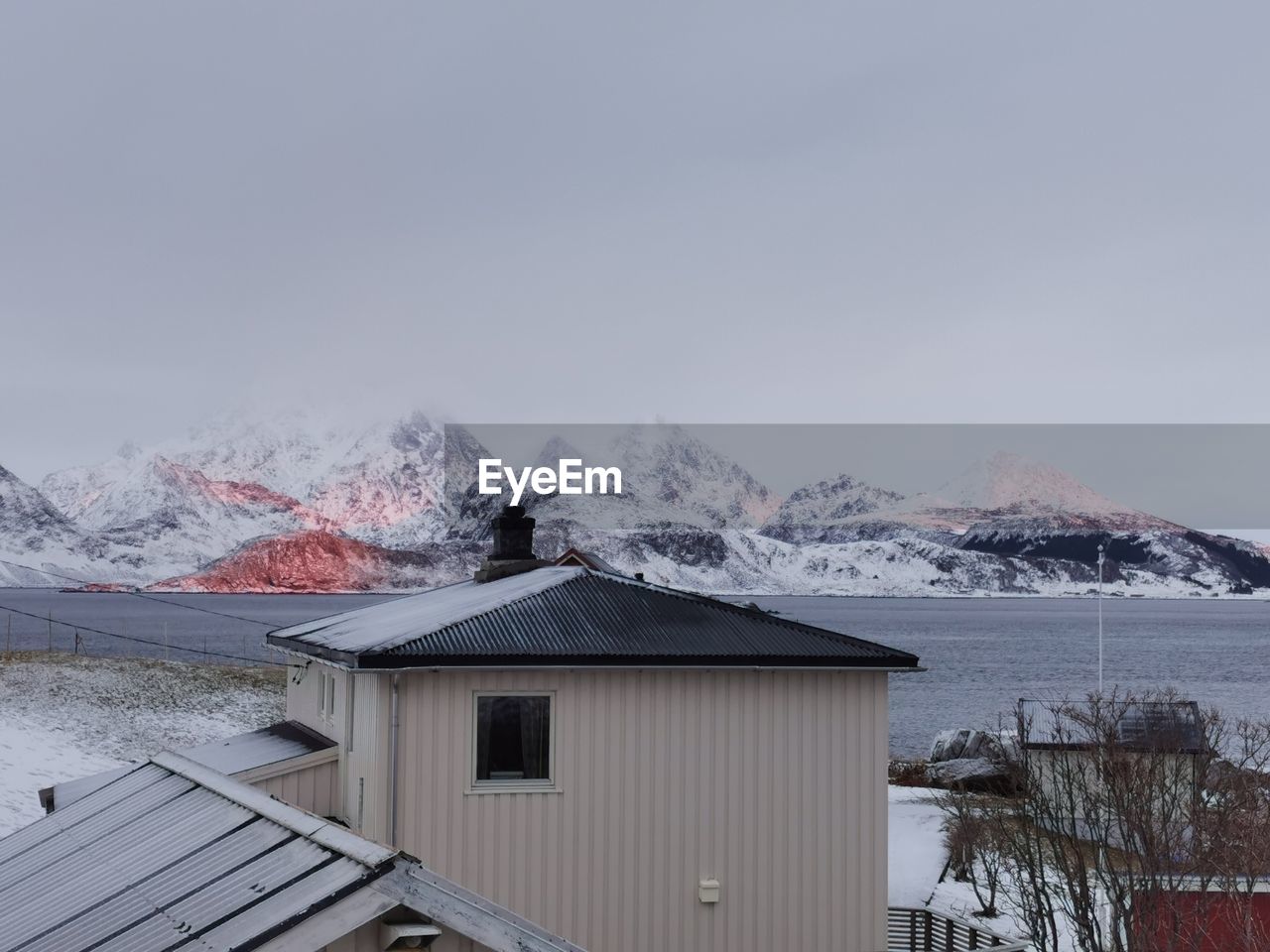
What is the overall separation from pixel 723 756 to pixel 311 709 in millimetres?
6772

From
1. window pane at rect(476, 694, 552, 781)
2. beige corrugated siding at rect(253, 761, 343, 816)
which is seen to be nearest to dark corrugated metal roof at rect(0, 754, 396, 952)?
window pane at rect(476, 694, 552, 781)

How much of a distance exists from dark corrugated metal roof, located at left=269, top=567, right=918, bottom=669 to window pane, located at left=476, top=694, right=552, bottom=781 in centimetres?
59

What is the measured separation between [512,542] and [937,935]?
880 centimetres

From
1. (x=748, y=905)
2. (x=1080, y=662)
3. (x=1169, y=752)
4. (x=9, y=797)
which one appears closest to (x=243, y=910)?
(x=748, y=905)

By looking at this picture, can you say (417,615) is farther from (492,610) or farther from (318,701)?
(318,701)

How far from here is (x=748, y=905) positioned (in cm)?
1406

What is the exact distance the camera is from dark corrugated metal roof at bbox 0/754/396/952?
18.1ft

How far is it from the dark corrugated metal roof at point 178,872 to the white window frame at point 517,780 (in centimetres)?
459

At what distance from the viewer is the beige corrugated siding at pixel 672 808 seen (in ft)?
44.2

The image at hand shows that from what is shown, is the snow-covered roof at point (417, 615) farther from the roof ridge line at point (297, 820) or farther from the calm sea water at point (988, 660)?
the calm sea water at point (988, 660)

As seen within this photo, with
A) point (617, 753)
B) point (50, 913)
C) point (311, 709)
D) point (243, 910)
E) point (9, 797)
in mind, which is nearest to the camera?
point (243, 910)

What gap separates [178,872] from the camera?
6609 mm

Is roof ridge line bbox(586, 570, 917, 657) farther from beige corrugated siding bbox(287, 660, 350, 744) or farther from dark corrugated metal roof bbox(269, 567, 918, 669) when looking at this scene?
beige corrugated siding bbox(287, 660, 350, 744)

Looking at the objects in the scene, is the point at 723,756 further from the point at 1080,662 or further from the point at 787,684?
the point at 1080,662
